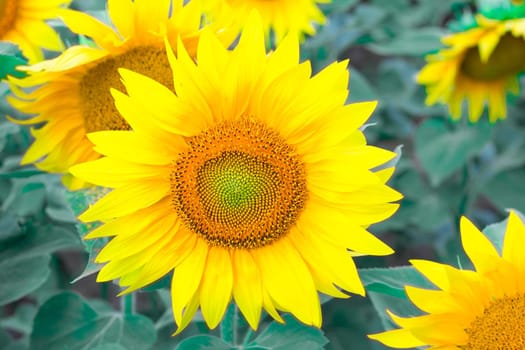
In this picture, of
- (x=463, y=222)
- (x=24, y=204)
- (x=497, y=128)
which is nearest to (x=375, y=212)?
(x=463, y=222)

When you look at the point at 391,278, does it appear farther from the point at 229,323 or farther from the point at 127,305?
the point at 127,305

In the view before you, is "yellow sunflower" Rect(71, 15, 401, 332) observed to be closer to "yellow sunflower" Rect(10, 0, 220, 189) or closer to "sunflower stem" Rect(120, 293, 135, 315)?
"yellow sunflower" Rect(10, 0, 220, 189)

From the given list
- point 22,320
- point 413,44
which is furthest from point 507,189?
point 22,320

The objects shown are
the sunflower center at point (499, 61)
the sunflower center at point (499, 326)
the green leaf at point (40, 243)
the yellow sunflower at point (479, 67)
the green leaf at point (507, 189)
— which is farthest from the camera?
the green leaf at point (507, 189)

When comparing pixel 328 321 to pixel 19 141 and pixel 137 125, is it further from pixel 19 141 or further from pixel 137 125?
pixel 137 125

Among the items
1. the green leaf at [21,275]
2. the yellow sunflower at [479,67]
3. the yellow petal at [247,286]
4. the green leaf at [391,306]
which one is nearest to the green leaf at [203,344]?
the yellow petal at [247,286]

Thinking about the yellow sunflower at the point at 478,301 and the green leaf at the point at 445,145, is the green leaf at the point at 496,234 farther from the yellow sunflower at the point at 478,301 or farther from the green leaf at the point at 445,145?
the green leaf at the point at 445,145

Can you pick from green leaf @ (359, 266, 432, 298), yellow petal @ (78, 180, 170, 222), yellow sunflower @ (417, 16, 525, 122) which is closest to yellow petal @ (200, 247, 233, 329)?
yellow petal @ (78, 180, 170, 222)

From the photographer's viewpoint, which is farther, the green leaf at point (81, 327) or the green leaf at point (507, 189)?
the green leaf at point (507, 189)
